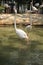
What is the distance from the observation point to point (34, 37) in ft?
30.7

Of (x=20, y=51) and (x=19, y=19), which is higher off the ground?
(x=20, y=51)

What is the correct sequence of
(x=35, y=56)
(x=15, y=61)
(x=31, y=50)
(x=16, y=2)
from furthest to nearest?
(x=16, y=2), (x=31, y=50), (x=35, y=56), (x=15, y=61)

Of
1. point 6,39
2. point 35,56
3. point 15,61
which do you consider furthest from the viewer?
point 6,39

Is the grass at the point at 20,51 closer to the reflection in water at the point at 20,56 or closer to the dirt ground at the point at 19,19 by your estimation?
the reflection in water at the point at 20,56

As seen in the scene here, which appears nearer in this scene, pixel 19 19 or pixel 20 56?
pixel 20 56

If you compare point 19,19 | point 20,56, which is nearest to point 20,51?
point 20,56

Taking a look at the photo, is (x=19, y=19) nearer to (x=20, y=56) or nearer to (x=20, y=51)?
(x=20, y=51)

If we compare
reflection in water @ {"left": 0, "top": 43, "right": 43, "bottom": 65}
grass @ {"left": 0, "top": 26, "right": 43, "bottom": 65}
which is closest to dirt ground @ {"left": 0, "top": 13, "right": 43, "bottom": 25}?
grass @ {"left": 0, "top": 26, "right": 43, "bottom": 65}

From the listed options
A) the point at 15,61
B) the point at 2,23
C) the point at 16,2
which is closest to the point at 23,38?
the point at 15,61

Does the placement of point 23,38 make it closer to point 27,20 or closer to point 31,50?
point 31,50

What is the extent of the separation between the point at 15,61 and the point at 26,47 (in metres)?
1.56

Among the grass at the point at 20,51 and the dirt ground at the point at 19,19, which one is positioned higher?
the grass at the point at 20,51

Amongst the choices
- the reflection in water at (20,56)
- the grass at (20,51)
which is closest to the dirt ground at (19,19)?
the grass at (20,51)

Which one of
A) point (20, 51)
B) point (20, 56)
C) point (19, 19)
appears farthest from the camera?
point (19, 19)
